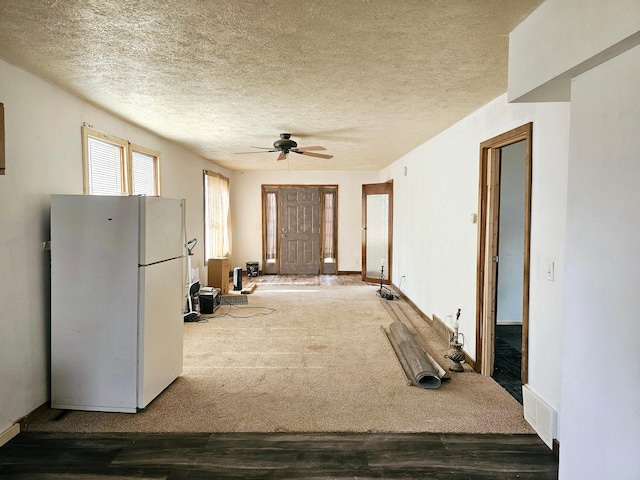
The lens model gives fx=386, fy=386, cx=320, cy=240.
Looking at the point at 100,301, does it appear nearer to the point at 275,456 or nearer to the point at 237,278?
the point at 275,456

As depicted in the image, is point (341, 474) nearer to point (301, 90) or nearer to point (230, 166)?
point (301, 90)

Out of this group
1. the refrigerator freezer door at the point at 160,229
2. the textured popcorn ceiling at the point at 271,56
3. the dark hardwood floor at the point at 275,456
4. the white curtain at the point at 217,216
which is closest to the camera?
the textured popcorn ceiling at the point at 271,56

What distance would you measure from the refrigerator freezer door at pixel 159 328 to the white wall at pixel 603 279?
102 inches

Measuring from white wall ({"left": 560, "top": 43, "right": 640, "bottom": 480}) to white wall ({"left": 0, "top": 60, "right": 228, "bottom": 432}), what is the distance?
3173 mm

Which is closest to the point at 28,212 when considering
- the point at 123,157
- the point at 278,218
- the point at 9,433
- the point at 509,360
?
the point at 9,433

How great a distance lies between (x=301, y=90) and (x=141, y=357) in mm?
2327

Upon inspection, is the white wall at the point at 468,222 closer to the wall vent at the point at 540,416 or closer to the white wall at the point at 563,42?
the wall vent at the point at 540,416

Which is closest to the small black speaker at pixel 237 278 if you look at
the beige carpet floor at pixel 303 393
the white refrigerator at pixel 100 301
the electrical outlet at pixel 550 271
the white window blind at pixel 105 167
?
the beige carpet floor at pixel 303 393

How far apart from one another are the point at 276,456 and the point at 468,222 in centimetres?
266

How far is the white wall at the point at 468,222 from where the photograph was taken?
240 cm

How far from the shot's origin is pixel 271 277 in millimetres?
8531

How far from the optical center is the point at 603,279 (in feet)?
4.99

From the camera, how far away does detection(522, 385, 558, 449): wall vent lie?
234 cm

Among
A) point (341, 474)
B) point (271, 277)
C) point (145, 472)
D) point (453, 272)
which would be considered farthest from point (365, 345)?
point (271, 277)
